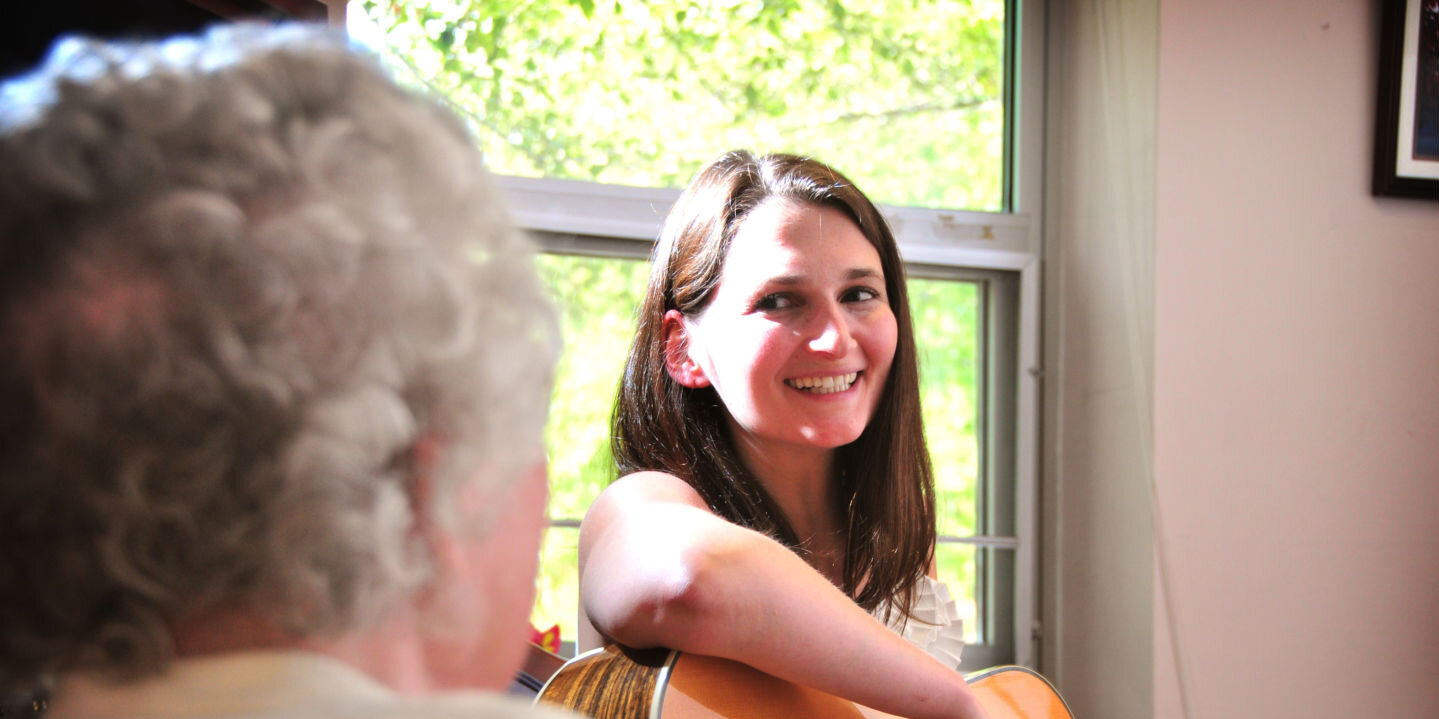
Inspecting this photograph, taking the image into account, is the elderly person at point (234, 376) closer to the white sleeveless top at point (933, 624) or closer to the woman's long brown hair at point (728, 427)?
the woman's long brown hair at point (728, 427)

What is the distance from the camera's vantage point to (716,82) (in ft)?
6.04

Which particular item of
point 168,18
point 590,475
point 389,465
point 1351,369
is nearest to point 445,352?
point 389,465

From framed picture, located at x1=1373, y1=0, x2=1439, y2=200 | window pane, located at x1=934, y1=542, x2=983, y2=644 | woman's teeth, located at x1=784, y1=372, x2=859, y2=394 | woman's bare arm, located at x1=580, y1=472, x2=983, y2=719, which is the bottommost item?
window pane, located at x1=934, y1=542, x2=983, y2=644

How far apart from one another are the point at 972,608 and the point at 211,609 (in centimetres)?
171

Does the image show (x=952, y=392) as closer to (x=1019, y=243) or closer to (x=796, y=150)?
(x=1019, y=243)

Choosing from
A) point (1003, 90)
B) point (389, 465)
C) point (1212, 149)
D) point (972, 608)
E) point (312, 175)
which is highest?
point (1003, 90)

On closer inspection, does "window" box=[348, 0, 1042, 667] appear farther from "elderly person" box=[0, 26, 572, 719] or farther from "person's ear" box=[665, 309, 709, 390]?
"elderly person" box=[0, 26, 572, 719]

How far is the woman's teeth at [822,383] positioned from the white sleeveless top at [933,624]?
0.33 m

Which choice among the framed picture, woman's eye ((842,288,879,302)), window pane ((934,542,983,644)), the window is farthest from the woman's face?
the framed picture

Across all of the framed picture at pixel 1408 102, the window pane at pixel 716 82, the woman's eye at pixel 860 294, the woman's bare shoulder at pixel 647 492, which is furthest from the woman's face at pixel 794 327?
the framed picture at pixel 1408 102

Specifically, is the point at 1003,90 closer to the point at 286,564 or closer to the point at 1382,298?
the point at 1382,298

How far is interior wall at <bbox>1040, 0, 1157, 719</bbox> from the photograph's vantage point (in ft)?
5.57

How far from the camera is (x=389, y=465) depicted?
0.42 m

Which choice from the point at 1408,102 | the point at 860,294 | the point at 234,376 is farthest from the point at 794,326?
the point at 1408,102
